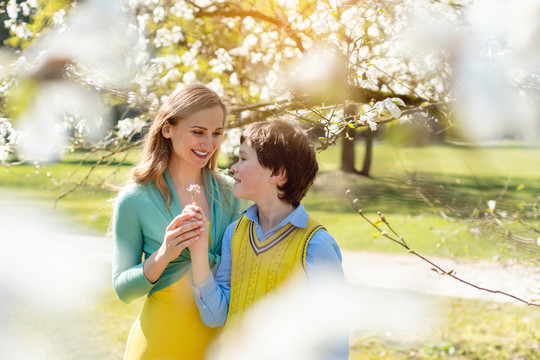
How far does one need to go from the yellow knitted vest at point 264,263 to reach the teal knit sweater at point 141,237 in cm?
15

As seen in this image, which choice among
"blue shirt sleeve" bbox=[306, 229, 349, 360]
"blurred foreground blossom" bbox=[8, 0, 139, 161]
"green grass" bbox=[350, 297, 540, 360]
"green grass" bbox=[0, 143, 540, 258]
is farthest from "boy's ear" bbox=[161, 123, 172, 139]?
"green grass" bbox=[350, 297, 540, 360]

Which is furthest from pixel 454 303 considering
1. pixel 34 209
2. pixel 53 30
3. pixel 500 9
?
pixel 34 209

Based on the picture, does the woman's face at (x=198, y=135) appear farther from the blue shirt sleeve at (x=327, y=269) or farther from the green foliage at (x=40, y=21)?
the green foliage at (x=40, y=21)

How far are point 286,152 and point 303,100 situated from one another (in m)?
1.42

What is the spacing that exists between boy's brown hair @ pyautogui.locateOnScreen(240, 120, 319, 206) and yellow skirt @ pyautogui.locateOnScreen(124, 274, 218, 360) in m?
0.43

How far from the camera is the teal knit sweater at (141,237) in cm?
166

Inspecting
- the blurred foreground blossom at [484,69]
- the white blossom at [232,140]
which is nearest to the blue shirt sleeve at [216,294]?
the blurred foreground blossom at [484,69]

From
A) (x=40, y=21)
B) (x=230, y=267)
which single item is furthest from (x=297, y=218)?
(x=40, y=21)

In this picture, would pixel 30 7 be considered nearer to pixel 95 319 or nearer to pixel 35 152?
pixel 35 152

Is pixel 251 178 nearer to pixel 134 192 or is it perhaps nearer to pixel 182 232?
pixel 182 232

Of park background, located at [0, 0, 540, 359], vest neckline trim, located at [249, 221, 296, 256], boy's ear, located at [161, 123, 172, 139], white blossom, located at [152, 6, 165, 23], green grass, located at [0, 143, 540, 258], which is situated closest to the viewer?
vest neckline trim, located at [249, 221, 296, 256]

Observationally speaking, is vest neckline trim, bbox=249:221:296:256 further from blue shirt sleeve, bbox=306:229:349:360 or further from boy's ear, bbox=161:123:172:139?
boy's ear, bbox=161:123:172:139

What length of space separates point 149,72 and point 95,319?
2.74m

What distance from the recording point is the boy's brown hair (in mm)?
1590
